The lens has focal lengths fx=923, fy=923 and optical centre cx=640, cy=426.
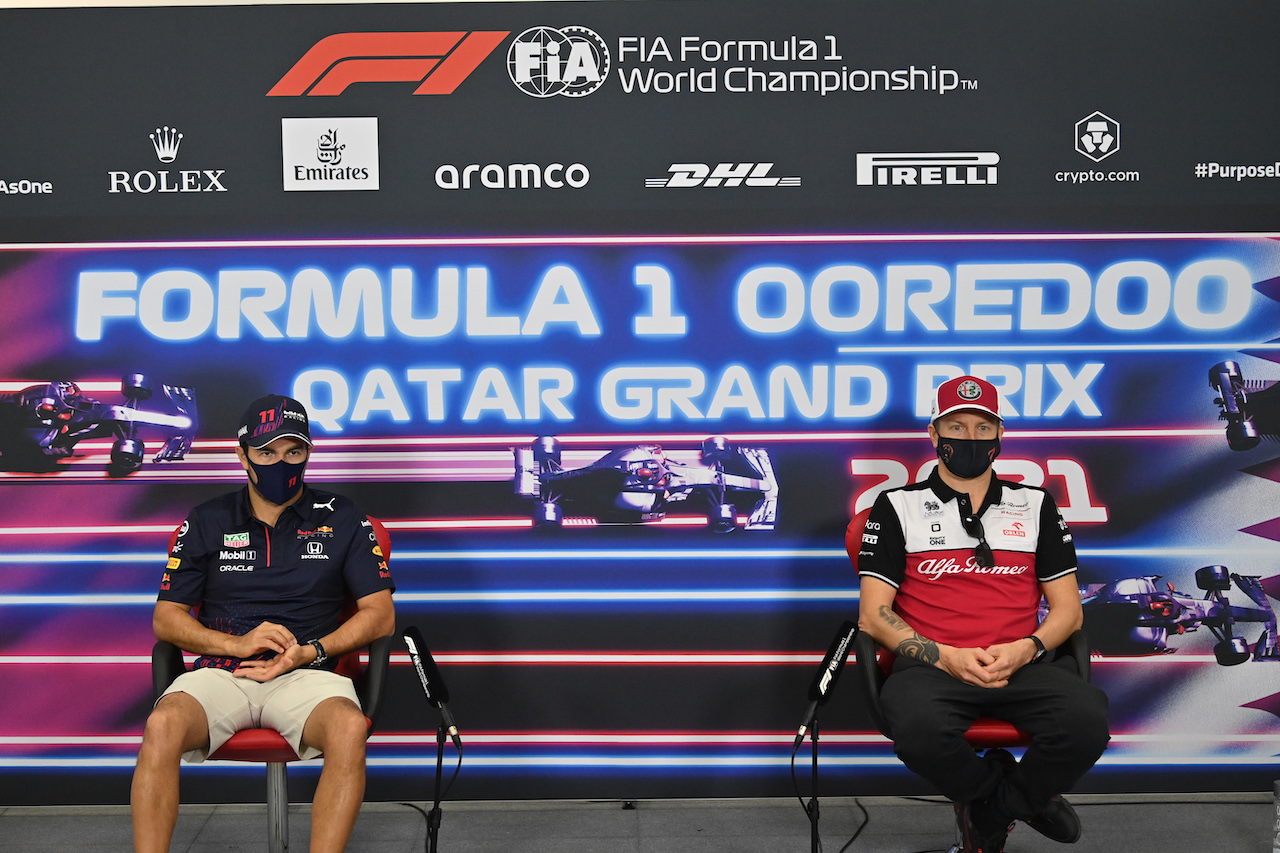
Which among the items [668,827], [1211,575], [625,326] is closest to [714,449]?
[625,326]

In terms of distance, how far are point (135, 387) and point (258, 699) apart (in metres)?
1.19

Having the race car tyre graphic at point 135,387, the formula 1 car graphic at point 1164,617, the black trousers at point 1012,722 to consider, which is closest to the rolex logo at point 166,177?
the race car tyre graphic at point 135,387

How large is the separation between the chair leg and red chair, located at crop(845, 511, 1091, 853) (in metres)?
1.44

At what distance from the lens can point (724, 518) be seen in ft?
9.41

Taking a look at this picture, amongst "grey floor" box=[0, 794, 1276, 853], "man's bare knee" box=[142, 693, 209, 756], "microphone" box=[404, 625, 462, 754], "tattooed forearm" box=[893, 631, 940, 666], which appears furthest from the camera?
"grey floor" box=[0, 794, 1276, 853]

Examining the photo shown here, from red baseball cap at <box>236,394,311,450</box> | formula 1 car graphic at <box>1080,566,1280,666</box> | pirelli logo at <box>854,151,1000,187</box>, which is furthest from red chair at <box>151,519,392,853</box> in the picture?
formula 1 car graphic at <box>1080,566,1280,666</box>

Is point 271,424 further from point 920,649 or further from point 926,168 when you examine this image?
point 926,168

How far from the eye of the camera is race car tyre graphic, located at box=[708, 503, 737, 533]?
9.41ft

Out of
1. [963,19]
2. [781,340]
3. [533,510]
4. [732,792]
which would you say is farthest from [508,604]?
[963,19]

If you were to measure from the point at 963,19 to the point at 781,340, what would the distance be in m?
1.12

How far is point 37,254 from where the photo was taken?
285 centimetres

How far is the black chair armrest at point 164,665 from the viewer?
7.25 ft

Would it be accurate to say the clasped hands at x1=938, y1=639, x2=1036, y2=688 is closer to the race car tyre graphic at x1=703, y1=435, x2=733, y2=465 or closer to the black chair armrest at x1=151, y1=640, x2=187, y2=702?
the race car tyre graphic at x1=703, y1=435, x2=733, y2=465

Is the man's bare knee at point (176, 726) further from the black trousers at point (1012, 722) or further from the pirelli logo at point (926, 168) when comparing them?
the pirelli logo at point (926, 168)
